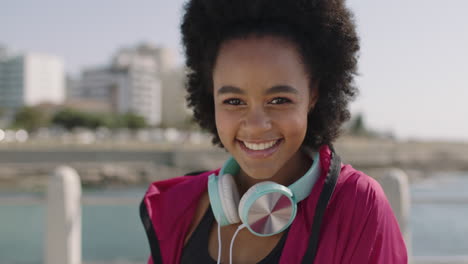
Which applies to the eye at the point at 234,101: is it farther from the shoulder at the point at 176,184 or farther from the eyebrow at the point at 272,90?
the shoulder at the point at 176,184

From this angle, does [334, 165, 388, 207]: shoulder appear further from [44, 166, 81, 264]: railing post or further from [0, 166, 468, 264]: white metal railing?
[44, 166, 81, 264]: railing post

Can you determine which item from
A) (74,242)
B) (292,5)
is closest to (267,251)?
(292,5)

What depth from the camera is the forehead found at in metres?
1.27

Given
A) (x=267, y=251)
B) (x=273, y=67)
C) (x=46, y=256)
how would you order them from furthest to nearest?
1. (x=46, y=256)
2. (x=267, y=251)
3. (x=273, y=67)

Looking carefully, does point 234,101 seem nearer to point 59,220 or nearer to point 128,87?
point 59,220

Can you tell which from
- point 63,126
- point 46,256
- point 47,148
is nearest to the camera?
point 46,256

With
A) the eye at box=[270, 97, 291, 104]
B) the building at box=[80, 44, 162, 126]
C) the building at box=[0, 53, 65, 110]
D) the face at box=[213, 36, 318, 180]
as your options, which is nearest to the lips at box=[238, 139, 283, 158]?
the face at box=[213, 36, 318, 180]

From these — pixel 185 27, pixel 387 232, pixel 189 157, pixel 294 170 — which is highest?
pixel 185 27

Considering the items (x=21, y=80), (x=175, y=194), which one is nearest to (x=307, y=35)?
(x=175, y=194)

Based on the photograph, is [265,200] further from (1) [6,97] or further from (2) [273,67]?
(1) [6,97]

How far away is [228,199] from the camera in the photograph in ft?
4.62

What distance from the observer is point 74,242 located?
3.79 metres

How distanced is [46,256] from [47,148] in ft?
113

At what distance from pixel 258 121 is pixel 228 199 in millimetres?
280
